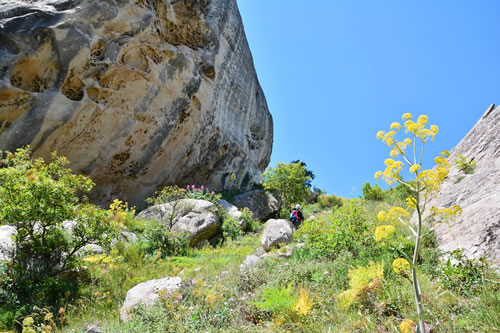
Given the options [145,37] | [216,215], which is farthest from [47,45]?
[216,215]

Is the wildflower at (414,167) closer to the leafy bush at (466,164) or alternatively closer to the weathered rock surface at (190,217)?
the leafy bush at (466,164)

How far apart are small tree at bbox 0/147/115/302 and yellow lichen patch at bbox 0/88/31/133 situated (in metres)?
5.54

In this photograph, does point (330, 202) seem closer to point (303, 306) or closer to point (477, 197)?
point (477, 197)

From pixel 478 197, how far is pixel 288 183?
13.8m

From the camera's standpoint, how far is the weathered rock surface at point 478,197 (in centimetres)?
422

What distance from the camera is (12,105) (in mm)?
9812

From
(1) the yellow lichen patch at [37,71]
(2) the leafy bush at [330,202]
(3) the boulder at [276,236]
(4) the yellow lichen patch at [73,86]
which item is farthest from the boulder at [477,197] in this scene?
(2) the leafy bush at [330,202]

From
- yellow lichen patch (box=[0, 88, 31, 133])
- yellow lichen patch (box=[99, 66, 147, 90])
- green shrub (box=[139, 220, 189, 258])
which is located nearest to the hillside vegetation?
green shrub (box=[139, 220, 189, 258])

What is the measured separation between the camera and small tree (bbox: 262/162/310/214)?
19062 millimetres

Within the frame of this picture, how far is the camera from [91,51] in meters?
11.1

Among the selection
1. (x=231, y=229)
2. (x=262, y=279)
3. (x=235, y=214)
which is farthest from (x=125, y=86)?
(x=262, y=279)

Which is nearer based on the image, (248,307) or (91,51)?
(248,307)

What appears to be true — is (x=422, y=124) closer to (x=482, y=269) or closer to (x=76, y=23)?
(x=482, y=269)

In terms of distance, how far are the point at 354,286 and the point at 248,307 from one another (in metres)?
1.46
